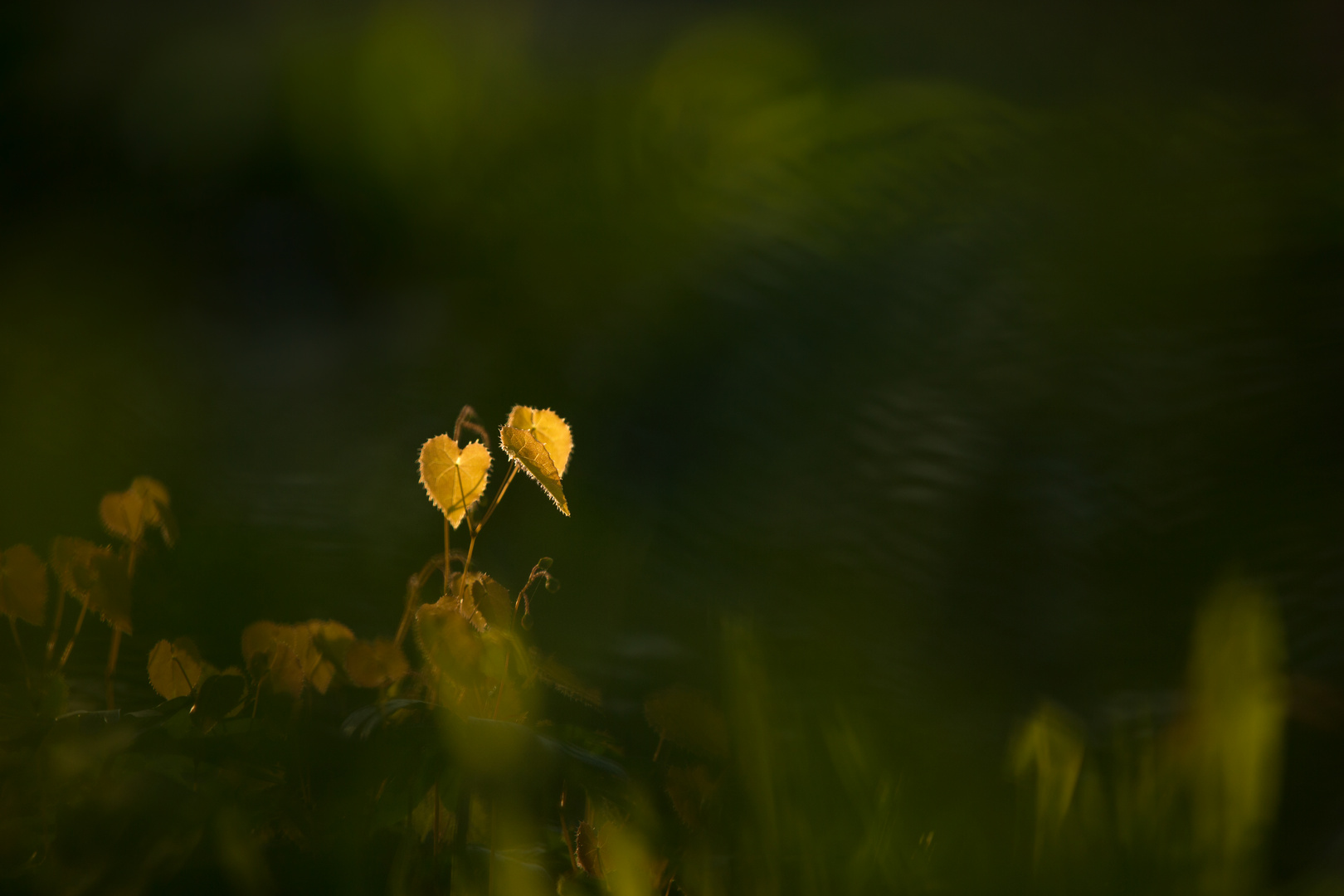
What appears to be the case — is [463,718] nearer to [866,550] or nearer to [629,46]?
[866,550]

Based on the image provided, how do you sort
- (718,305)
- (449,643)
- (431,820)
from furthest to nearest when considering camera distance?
1. (718,305)
2. (431,820)
3. (449,643)

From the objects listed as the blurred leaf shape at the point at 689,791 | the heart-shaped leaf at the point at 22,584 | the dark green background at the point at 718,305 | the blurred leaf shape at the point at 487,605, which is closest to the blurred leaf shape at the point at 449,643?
the blurred leaf shape at the point at 487,605

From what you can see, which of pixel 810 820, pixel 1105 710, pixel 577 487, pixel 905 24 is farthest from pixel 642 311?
pixel 810 820

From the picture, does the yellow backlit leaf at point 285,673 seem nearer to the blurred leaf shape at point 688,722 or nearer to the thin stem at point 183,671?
the thin stem at point 183,671

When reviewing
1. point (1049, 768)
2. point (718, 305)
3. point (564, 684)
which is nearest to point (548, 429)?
point (564, 684)

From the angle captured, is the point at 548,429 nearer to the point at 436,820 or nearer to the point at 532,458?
the point at 532,458
